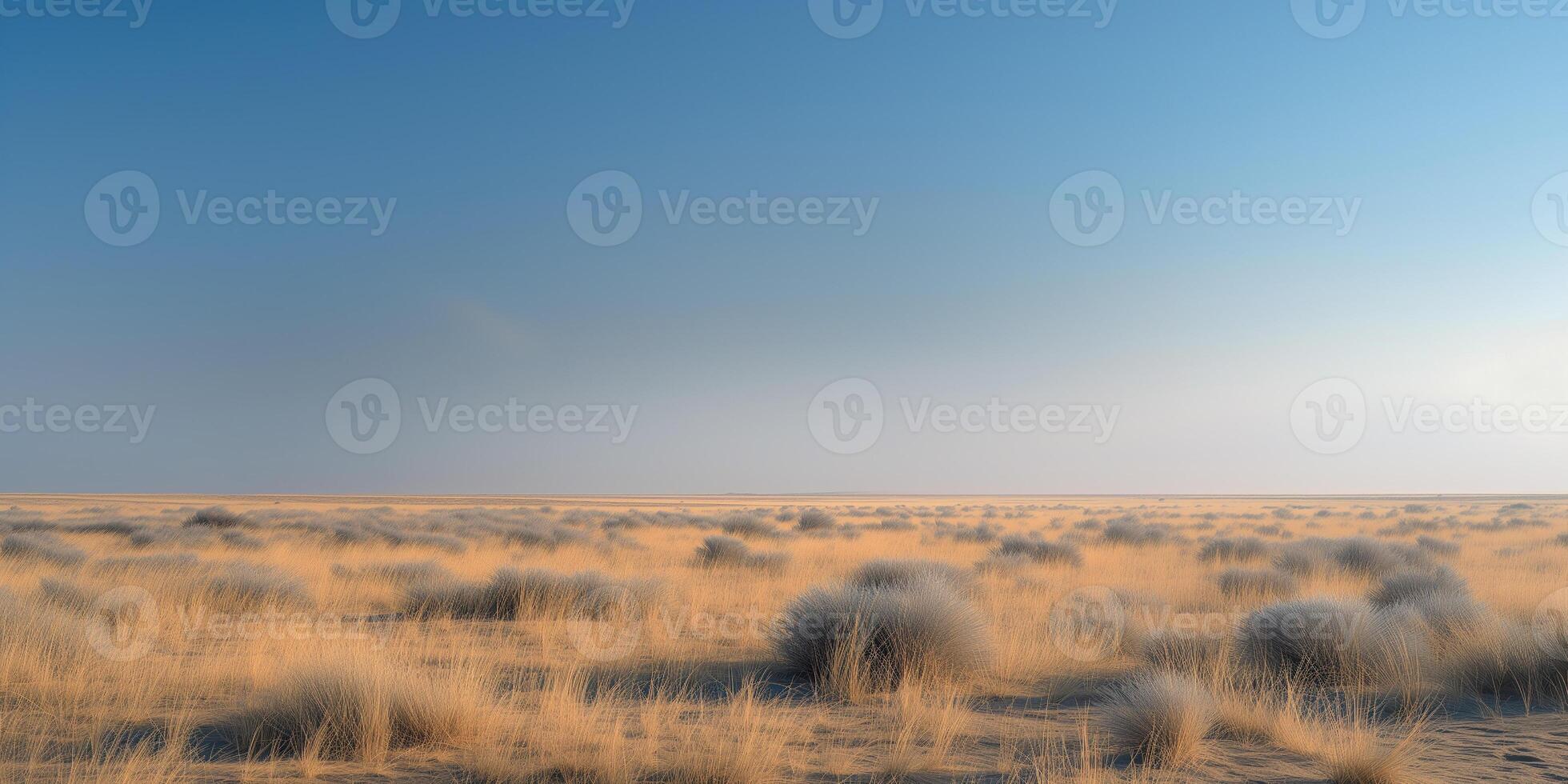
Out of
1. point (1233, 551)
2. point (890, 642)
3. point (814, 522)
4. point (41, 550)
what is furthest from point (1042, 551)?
point (41, 550)

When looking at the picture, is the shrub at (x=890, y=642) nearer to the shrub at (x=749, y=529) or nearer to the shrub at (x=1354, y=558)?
the shrub at (x=1354, y=558)

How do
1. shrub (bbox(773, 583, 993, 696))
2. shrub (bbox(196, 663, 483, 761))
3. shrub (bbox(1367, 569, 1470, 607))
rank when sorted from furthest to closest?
shrub (bbox(1367, 569, 1470, 607)) → shrub (bbox(773, 583, 993, 696)) → shrub (bbox(196, 663, 483, 761))

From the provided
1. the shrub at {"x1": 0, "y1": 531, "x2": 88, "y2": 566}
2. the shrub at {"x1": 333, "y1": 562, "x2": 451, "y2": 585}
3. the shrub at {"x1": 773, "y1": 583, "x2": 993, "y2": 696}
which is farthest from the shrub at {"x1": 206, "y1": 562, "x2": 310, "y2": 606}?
the shrub at {"x1": 773, "y1": 583, "x2": 993, "y2": 696}

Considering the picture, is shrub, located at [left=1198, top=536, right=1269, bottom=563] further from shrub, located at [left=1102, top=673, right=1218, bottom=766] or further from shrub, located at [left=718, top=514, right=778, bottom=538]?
shrub, located at [left=1102, top=673, right=1218, bottom=766]

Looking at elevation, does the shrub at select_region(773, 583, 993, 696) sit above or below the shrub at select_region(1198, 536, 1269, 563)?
above

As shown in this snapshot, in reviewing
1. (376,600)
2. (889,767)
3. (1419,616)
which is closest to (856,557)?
(376,600)

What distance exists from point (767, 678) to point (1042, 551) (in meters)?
13.3

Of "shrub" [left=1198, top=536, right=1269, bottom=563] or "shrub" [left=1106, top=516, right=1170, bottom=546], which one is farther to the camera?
"shrub" [left=1106, top=516, right=1170, bottom=546]

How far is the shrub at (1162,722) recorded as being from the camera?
4.94 metres

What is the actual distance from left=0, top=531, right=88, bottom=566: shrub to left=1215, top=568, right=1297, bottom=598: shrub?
2061 cm

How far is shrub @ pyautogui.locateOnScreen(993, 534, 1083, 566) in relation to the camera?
18156mm

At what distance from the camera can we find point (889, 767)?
465 centimetres

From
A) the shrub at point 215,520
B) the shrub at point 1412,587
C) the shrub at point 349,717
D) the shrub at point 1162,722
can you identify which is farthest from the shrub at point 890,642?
the shrub at point 215,520

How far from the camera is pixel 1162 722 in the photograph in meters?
5.02
